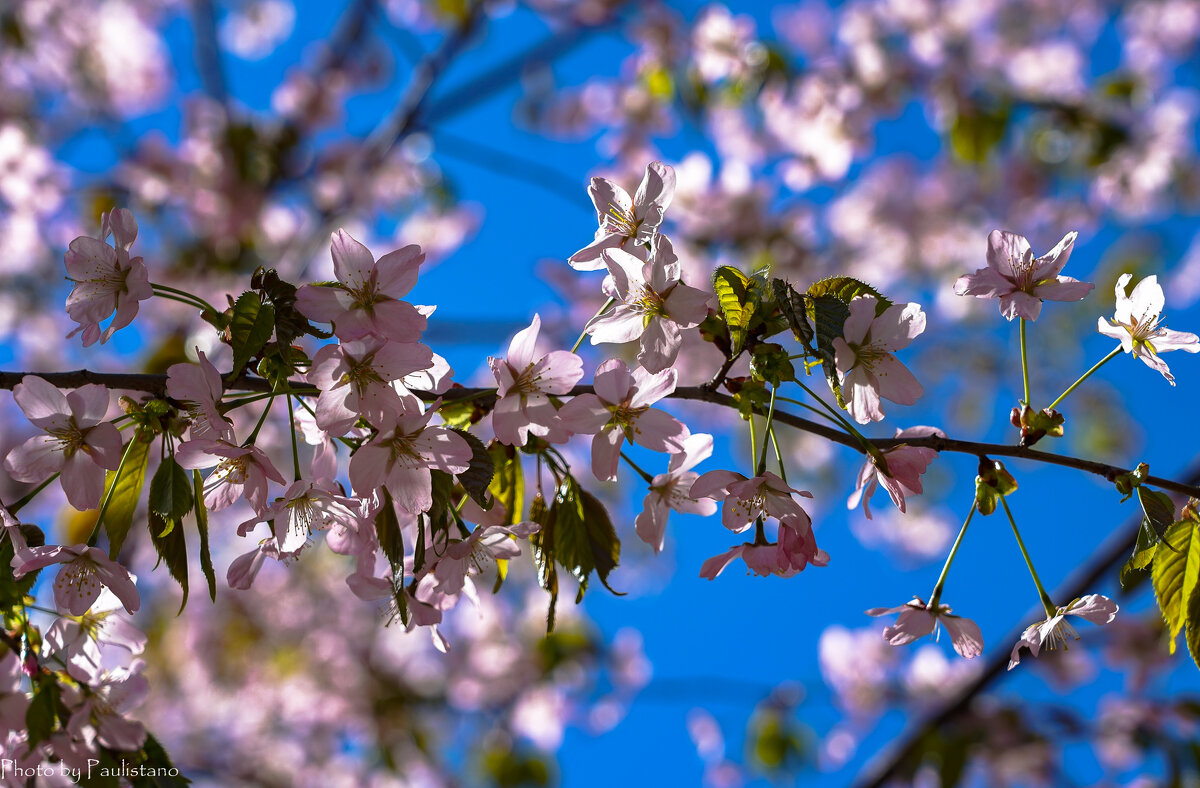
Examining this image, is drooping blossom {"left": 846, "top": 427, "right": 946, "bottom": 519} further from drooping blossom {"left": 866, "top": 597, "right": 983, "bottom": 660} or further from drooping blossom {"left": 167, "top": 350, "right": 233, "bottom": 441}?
drooping blossom {"left": 167, "top": 350, "right": 233, "bottom": 441}

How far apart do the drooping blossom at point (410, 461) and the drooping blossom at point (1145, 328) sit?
79 centimetres

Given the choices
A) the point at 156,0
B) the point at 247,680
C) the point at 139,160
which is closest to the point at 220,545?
the point at 247,680

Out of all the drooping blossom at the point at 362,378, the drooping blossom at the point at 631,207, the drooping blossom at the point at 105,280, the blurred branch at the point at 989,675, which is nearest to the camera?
the drooping blossom at the point at 362,378

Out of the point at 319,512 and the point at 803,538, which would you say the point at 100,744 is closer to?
the point at 319,512

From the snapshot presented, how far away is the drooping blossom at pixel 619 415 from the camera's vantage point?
90cm

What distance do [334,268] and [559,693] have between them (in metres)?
4.52

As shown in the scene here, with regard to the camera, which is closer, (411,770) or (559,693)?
(559,693)

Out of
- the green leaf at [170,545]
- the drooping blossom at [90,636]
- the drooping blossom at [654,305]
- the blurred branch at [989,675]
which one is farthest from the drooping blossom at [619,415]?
the blurred branch at [989,675]

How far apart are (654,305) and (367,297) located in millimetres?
303

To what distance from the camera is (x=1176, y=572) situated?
90 cm

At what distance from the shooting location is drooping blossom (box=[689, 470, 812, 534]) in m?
0.91

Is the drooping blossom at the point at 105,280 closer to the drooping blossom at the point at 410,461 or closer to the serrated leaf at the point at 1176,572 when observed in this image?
the drooping blossom at the point at 410,461

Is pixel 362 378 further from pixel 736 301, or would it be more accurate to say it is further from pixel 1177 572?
pixel 1177 572

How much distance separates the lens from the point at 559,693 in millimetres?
5023
